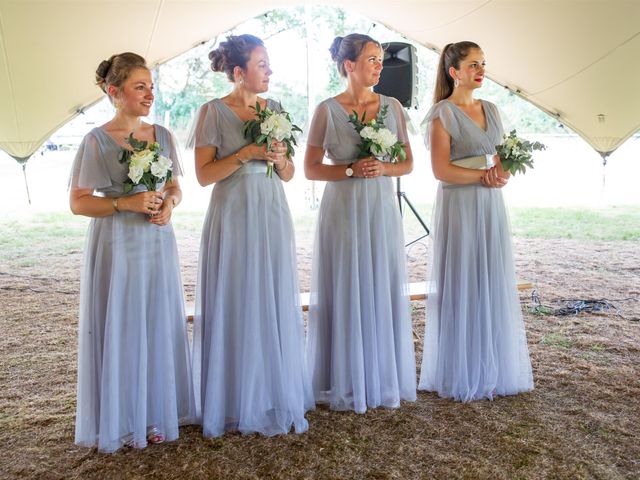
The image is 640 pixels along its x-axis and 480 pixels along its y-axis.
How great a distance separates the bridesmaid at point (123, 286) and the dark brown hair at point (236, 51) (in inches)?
16.7

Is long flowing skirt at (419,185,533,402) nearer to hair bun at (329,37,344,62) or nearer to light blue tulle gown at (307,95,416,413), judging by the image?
light blue tulle gown at (307,95,416,413)

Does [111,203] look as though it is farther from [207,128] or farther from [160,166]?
[207,128]

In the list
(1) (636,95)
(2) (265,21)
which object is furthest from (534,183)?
(1) (636,95)

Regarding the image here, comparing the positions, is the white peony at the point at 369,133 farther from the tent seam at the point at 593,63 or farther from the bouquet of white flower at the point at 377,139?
the tent seam at the point at 593,63

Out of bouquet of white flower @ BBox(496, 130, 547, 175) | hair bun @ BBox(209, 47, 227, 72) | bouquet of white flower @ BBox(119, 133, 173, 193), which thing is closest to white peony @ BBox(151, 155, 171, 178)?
bouquet of white flower @ BBox(119, 133, 173, 193)

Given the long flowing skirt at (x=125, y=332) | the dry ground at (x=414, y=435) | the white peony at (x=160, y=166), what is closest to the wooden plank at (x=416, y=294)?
the dry ground at (x=414, y=435)

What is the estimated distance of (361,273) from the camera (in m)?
3.95

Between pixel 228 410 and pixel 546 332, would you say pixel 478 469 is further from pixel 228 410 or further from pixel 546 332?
pixel 546 332

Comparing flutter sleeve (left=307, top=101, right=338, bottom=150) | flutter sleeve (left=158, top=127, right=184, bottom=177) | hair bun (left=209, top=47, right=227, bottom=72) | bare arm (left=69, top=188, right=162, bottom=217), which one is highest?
hair bun (left=209, top=47, right=227, bottom=72)

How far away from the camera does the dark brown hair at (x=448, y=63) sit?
402 centimetres

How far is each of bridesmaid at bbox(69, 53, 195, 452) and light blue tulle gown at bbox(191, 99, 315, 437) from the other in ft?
0.70

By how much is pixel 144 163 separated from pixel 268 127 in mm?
657

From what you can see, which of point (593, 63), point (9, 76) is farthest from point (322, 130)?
point (593, 63)

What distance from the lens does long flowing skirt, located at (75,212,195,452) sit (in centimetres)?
338
